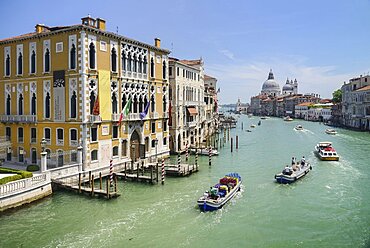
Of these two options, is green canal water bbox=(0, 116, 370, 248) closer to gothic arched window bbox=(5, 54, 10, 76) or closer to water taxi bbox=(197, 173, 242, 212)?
water taxi bbox=(197, 173, 242, 212)

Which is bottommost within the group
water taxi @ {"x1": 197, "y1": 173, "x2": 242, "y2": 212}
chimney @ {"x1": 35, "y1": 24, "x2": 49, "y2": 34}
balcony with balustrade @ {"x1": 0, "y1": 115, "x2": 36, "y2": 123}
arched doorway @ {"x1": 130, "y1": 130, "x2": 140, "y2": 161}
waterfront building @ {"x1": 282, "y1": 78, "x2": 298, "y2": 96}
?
water taxi @ {"x1": 197, "y1": 173, "x2": 242, "y2": 212}

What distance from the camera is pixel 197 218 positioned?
49.5 feet

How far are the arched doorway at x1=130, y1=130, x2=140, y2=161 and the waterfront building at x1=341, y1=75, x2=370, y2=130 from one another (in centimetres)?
5043

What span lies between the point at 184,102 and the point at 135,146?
31.6 ft

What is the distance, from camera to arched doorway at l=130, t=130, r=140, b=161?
24.6m

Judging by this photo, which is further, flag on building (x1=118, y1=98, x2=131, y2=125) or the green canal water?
flag on building (x1=118, y1=98, x2=131, y2=125)

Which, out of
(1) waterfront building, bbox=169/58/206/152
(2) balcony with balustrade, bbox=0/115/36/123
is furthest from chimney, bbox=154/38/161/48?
(2) balcony with balustrade, bbox=0/115/36/123

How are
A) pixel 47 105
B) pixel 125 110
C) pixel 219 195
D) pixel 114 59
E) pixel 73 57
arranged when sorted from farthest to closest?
pixel 125 110
pixel 114 59
pixel 47 105
pixel 73 57
pixel 219 195

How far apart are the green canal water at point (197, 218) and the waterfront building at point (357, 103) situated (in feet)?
151

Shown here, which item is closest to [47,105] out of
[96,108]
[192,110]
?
[96,108]

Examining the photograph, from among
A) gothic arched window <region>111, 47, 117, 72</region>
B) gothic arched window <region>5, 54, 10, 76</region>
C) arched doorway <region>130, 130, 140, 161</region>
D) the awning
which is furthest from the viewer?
the awning

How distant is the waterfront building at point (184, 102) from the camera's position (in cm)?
3112

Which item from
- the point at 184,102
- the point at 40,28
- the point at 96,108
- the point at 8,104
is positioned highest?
the point at 40,28

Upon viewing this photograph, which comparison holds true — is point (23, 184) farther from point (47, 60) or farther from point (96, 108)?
point (47, 60)
